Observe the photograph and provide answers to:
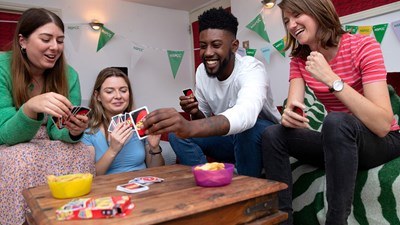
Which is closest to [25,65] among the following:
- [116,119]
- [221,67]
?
[116,119]

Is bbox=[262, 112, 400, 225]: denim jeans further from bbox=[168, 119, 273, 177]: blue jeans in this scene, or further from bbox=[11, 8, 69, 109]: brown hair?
bbox=[11, 8, 69, 109]: brown hair

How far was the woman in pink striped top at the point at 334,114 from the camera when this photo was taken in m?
1.02

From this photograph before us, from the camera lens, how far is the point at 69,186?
94 centimetres

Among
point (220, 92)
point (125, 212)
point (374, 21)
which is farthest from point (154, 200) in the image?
point (374, 21)

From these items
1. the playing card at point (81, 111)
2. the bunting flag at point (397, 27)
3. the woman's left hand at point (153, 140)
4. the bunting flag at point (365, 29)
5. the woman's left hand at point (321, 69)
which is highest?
the bunting flag at point (365, 29)

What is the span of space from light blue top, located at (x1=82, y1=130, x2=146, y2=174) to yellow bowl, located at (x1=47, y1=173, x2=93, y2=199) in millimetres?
728

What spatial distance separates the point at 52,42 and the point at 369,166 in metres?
1.46

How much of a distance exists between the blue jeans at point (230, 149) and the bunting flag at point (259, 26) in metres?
1.89

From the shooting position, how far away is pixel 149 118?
36.5 inches

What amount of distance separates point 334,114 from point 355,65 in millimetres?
267

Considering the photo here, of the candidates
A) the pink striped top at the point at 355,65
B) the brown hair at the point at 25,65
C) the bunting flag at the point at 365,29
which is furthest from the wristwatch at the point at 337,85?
the bunting flag at the point at 365,29

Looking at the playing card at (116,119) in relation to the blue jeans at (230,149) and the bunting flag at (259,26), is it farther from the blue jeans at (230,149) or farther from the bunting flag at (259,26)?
the bunting flag at (259,26)

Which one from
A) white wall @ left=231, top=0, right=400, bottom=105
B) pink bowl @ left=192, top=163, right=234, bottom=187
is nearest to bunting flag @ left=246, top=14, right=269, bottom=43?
white wall @ left=231, top=0, right=400, bottom=105

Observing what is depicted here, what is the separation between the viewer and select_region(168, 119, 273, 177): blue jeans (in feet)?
4.59
